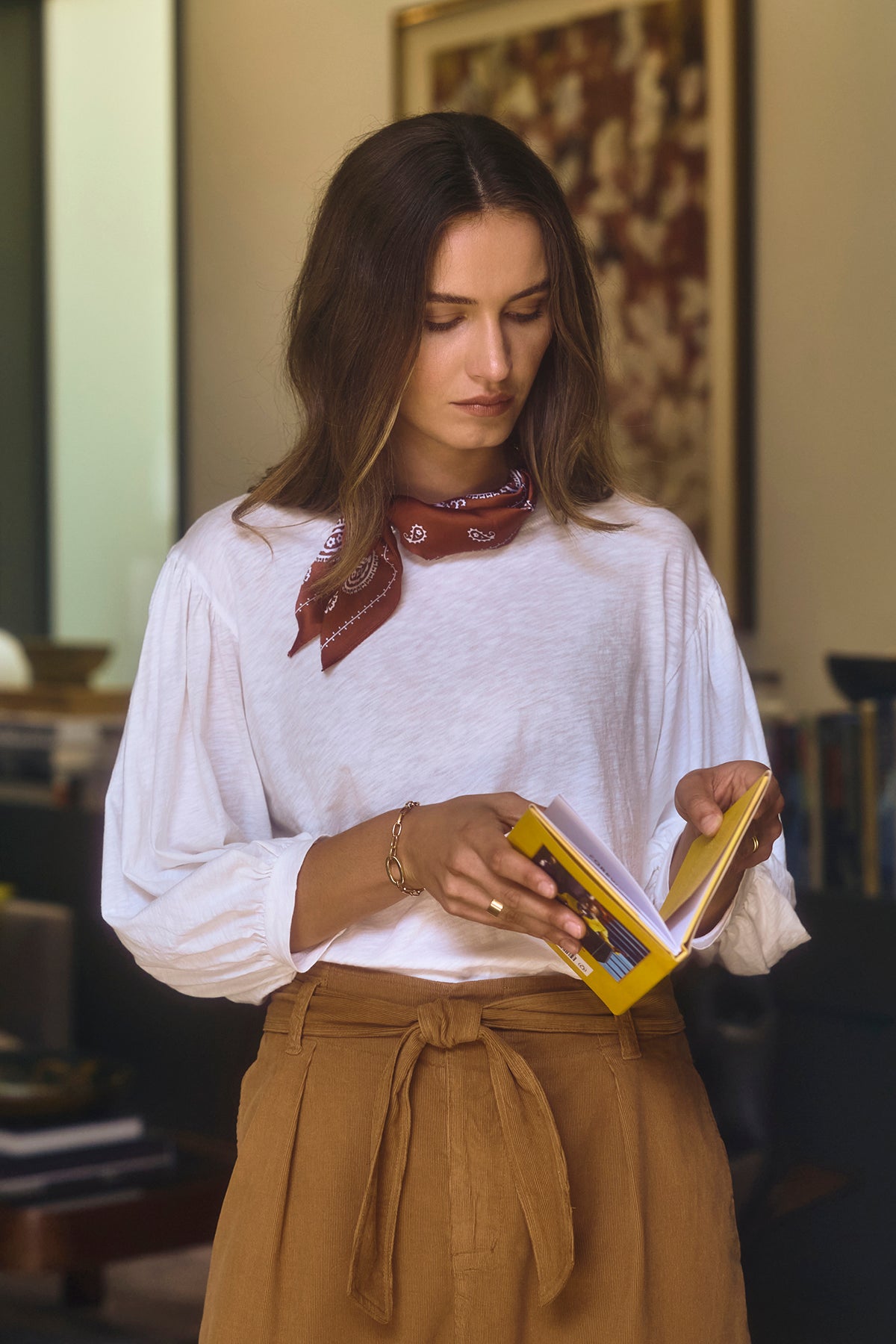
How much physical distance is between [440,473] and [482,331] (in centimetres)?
16

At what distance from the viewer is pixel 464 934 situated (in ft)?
3.92

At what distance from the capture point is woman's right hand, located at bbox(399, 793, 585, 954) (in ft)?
3.28

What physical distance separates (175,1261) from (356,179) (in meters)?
2.55

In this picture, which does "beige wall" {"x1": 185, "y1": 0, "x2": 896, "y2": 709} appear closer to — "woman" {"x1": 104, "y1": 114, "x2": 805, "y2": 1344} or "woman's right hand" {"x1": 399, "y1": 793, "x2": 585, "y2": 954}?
"woman" {"x1": 104, "y1": 114, "x2": 805, "y2": 1344}

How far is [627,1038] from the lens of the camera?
3.92 ft

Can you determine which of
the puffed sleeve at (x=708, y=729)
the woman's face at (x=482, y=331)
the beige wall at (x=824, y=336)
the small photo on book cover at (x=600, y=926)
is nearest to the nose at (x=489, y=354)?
the woman's face at (x=482, y=331)

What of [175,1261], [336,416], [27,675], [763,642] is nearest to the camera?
[336,416]

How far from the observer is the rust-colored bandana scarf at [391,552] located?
4.09 ft

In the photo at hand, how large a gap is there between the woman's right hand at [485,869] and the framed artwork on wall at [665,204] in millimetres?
1860

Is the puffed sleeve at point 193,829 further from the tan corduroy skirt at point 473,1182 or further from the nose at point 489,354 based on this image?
the nose at point 489,354

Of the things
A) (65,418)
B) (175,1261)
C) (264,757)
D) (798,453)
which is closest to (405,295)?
(264,757)

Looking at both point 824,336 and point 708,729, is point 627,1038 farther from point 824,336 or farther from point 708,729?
point 824,336

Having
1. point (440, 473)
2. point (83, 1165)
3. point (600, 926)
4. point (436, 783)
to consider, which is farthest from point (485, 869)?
point (83, 1165)

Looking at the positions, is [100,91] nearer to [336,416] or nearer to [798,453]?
[798,453]
